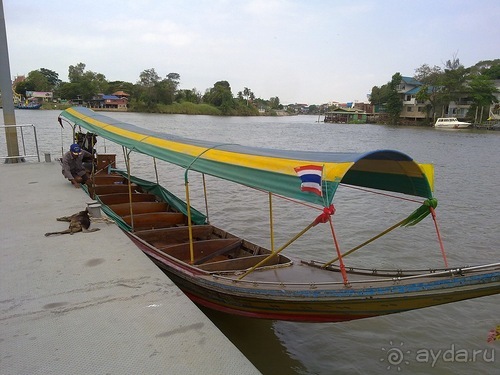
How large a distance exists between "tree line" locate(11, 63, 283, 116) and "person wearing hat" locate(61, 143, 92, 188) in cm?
6781

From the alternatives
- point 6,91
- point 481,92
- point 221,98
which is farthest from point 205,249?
point 221,98

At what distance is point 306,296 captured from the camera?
Answer: 351 centimetres

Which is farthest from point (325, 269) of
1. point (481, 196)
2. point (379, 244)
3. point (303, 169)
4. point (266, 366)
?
point (481, 196)

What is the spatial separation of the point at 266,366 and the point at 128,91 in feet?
272

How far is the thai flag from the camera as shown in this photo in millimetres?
3045

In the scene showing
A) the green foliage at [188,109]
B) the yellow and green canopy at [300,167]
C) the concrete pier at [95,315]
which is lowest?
the concrete pier at [95,315]

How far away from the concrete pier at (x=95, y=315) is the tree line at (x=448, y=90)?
5492 cm

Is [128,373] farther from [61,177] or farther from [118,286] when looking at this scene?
[61,177]

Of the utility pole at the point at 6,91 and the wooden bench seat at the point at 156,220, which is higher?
the utility pole at the point at 6,91

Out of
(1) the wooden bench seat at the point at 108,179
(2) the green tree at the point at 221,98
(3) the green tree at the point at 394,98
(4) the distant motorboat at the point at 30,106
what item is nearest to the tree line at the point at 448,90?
(3) the green tree at the point at 394,98

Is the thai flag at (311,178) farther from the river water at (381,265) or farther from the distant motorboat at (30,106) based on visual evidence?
the distant motorboat at (30,106)

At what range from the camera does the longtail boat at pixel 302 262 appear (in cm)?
301

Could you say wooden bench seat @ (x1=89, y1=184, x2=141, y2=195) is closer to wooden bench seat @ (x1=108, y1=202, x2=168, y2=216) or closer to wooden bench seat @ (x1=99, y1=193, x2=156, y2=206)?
wooden bench seat @ (x1=99, y1=193, x2=156, y2=206)

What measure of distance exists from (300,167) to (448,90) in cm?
5721
